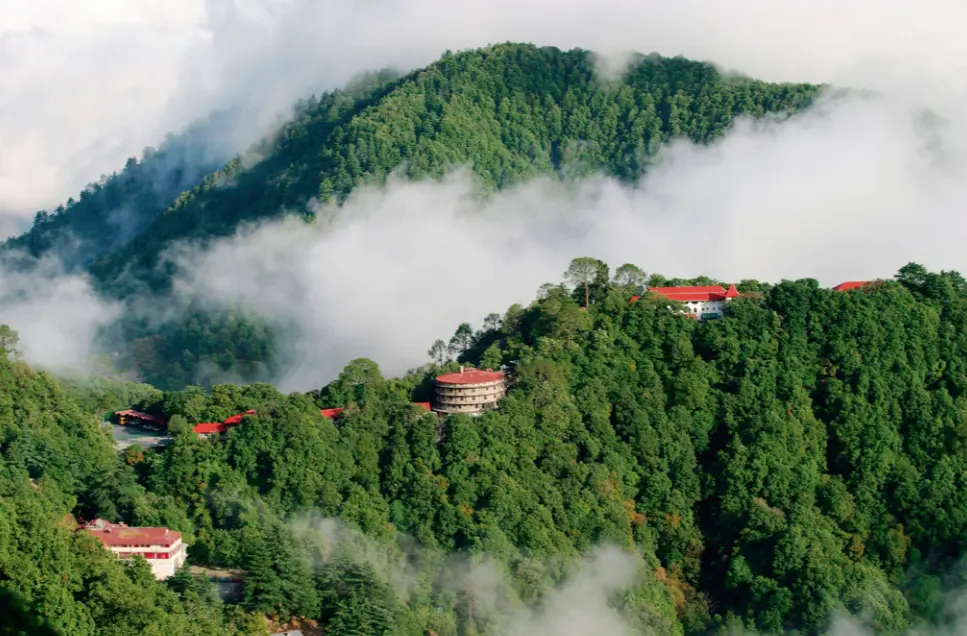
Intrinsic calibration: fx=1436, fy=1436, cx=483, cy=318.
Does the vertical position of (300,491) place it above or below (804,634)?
above

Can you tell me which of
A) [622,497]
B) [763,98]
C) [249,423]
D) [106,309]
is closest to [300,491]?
[249,423]

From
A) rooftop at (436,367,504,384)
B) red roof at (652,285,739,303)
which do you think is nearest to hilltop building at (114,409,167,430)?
rooftop at (436,367,504,384)

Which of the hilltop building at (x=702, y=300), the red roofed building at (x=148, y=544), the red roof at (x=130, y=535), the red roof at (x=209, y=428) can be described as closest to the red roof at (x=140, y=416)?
the red roof at (x=209, y=428)

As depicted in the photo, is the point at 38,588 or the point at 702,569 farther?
the point at 702,569

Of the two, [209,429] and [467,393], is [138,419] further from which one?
[467,393]

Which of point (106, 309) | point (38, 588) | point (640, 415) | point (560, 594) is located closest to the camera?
point (38, 588)

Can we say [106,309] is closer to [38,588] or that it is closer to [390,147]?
[390,147]

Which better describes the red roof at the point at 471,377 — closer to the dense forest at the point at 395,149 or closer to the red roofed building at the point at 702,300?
the red roofed building at the point at 702,300
